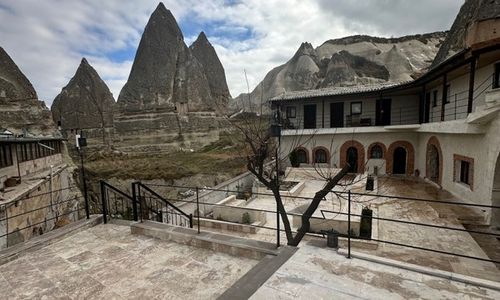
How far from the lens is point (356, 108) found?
18.5 meters

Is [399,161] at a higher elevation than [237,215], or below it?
higher

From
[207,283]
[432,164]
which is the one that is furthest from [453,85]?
[207,283]

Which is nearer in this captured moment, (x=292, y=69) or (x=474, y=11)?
(x=474, y=11)

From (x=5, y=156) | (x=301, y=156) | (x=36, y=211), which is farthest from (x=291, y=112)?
(x=5, y=156)

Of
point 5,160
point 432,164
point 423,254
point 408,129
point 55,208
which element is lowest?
point 55,208

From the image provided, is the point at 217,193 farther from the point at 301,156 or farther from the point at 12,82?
the point at 12,82

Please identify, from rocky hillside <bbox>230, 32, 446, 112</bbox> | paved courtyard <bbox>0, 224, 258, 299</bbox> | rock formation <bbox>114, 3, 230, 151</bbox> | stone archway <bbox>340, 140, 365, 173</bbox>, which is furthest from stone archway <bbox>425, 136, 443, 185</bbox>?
rock formation <bbox>114, 3, 230, 151</bbox>

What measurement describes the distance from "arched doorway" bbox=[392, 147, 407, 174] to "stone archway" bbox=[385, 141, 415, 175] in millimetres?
62

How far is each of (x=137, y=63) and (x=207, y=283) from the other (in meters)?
40.5

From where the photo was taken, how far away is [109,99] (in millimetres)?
41375

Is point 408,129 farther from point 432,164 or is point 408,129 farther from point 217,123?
point 217,123

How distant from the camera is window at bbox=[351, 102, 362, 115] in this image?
60.5 feet

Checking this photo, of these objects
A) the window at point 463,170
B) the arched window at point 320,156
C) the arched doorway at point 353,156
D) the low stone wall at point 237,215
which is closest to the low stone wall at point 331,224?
the low stone wall at point 237,215

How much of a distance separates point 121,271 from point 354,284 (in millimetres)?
3593
